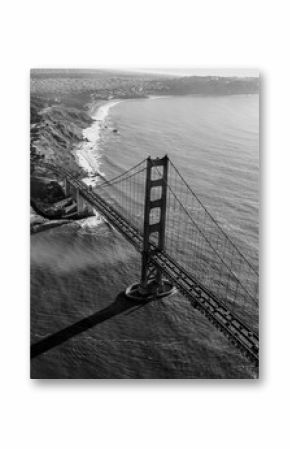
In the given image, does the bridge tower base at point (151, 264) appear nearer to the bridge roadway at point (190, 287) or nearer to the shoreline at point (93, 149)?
the bridge roadway at point (190, 287)

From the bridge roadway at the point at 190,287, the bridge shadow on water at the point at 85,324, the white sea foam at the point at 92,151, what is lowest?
the bridge shadow on water at the point at 85,324

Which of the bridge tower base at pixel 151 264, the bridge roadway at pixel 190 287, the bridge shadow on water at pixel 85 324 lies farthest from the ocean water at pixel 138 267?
the bridge roadway at pixel 190 287

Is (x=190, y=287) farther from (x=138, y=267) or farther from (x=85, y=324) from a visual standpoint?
(x=85, y=324)

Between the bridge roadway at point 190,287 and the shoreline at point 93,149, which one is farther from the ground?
the shoreline at point 93,149

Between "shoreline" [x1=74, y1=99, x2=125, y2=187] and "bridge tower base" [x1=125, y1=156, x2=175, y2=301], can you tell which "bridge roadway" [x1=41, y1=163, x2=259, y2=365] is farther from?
"shoreline" [x1=74, y1=99, x2=125, y2=187]

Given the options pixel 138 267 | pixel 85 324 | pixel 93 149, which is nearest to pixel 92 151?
pixel 93 149
